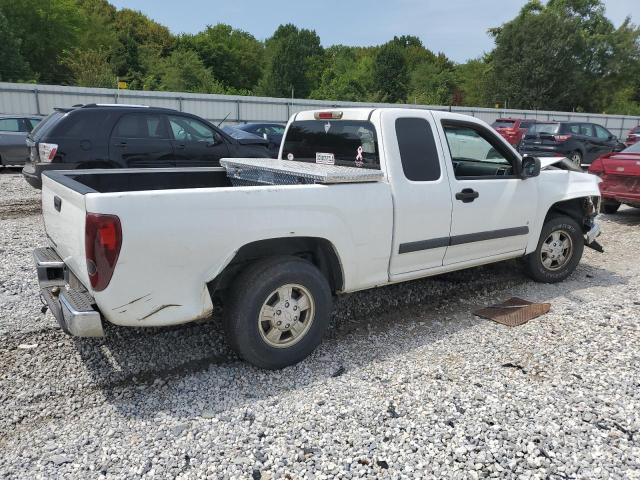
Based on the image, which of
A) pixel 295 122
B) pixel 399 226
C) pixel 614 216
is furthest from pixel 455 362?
pixel 614 216

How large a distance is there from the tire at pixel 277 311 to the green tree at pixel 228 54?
62.8m

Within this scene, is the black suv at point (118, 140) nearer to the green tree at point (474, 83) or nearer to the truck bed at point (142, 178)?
the truck bed at point (142, 178)

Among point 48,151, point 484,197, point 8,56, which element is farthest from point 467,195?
point 8,56

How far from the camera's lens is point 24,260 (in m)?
5.83

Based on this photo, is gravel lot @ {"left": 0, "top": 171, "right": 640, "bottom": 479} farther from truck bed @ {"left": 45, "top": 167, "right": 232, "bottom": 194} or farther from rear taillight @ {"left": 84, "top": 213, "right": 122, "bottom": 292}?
truck bed @ {"left": 45, "top": 167, "right": 232, "bottom": 194}

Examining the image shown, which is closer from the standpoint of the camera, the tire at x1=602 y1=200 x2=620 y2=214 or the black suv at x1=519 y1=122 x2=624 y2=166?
the tire at x1=602 y1=200 x2=620 y2=214

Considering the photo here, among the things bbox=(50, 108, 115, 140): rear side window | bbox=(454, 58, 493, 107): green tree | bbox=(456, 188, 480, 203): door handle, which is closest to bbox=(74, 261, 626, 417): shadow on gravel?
bbox=(456, 188, 480, 203): door handle

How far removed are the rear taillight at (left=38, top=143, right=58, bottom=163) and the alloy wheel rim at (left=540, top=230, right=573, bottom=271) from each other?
710 centimetres

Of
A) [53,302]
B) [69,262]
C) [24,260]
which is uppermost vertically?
[69,262]

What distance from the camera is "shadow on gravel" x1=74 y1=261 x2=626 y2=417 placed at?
3.24m

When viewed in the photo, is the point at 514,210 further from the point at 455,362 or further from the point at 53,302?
the point at 53,302

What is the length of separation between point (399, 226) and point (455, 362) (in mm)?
1092

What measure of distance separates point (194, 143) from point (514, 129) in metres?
15.2

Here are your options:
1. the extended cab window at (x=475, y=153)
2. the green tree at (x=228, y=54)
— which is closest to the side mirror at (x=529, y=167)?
the extended cab window at (x=475, y=153)
